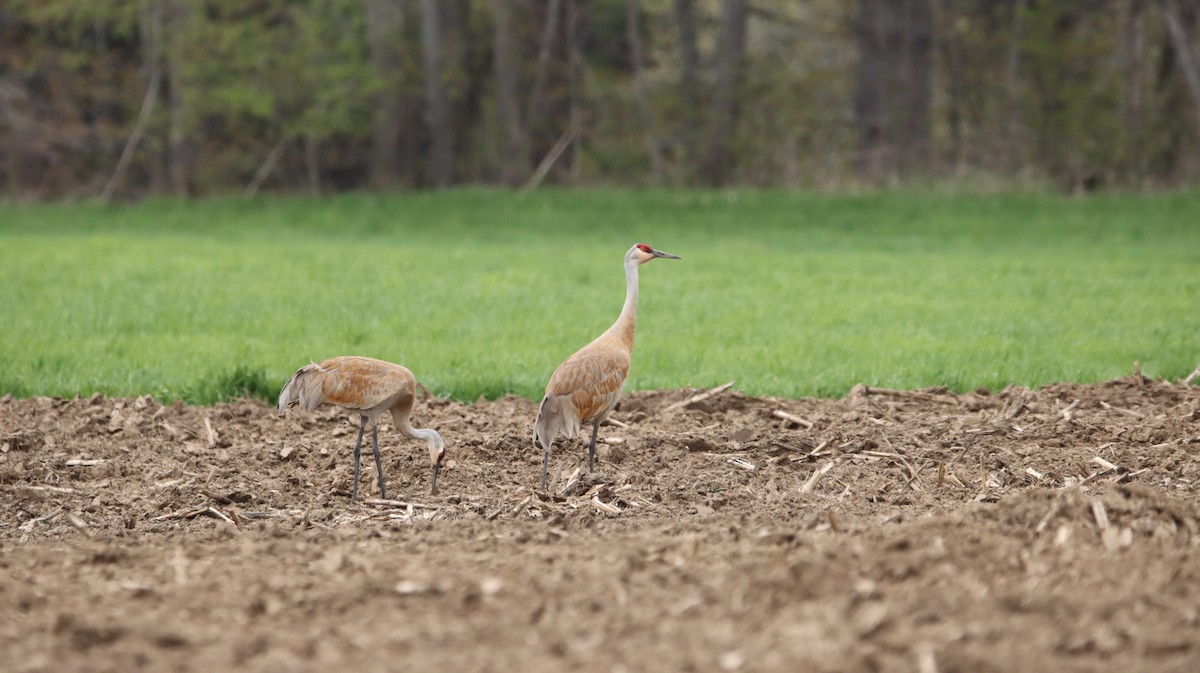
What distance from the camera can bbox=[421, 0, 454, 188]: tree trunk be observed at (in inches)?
1179

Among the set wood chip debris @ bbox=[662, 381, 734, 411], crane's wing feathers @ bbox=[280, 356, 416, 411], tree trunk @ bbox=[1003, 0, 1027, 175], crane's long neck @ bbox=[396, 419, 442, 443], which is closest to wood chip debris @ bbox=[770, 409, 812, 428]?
wood chip debris @ bbox=[662, 381, 734, 411]

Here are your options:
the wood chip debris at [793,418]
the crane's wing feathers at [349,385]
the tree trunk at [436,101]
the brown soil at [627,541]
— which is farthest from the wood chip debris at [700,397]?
the tree trunk at [436,101]

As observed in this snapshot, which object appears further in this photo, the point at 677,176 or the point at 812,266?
the point at 677,176

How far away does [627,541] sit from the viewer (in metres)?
5.84

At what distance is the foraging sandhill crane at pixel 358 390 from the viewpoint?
7398 mm

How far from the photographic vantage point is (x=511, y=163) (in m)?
29.0

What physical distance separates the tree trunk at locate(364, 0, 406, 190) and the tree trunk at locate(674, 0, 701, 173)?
6.45 meters

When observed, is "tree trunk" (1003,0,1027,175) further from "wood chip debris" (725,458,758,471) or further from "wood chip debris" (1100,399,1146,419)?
"wood chip debris" (725,458,758,471)

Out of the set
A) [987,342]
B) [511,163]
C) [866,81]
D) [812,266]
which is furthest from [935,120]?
[987,342]

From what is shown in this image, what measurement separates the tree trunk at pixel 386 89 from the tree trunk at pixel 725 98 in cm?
704

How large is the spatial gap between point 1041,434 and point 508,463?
333 cm

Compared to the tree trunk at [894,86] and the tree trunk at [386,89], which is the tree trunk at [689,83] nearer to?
the tree trunk at [894,86]

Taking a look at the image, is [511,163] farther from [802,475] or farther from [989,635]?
[989,635]

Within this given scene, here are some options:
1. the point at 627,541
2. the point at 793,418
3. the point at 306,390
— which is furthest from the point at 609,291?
the point at 627,541
